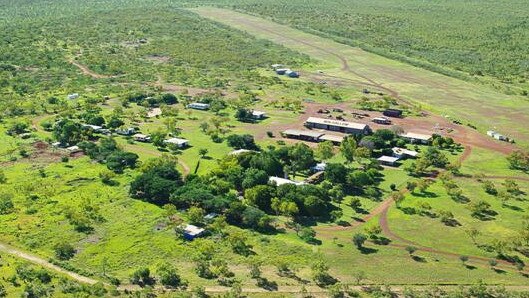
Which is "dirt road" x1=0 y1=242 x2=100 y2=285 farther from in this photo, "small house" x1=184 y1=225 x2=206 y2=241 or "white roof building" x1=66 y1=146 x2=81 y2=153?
"white roof building" x1=66 y1=146 x2=81 y2=153

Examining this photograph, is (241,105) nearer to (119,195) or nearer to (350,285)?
(119,195)

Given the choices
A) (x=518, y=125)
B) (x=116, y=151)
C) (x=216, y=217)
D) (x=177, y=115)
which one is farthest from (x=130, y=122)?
(x=518, y=125)

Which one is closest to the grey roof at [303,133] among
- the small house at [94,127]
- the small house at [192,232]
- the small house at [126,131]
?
the small house at [126,131]

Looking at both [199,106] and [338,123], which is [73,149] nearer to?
[199,106]

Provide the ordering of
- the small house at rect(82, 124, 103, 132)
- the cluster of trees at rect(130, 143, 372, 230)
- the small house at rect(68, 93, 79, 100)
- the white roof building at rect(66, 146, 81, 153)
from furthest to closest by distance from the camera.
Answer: the small house at rect(68, 93, 79, 100)
the small house at rect(82, 124, 103, 132)
the white roof building at rect(66, 146, 81, 153)
the cluster of trees at rect(130, 143, 372, 230)

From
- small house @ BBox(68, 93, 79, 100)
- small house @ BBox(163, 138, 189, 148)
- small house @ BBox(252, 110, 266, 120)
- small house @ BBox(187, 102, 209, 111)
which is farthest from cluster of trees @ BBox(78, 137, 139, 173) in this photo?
small house @ BBox(68, 93, 79, 100)

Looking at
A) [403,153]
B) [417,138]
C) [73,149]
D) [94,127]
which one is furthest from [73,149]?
[417,138]

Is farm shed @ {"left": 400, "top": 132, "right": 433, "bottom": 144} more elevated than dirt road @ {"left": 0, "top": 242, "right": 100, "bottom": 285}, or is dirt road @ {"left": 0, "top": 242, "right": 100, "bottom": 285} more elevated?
farm shed @ {"left": 400, "top": 132, "right": 433, "bottom": 144}
